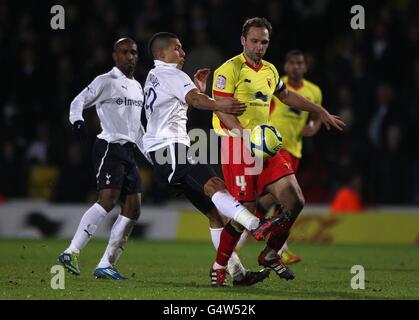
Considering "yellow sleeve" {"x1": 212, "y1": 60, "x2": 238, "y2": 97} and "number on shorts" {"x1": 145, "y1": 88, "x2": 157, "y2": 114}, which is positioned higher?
"yellow sleeve" {"x1": 212, "y1": 60, "x2": 238, "y2": 97}

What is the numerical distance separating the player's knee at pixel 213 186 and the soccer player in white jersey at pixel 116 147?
1415 mm

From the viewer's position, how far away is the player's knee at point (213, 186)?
8.54 metres

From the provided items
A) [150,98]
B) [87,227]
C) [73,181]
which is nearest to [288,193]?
[150,98]

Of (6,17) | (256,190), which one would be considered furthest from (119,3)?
(256,190)

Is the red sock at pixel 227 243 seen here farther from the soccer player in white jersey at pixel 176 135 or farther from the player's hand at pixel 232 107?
the player's hand at pixel 232 107

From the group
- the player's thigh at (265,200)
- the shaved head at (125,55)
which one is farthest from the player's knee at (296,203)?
the player's thigh at (265,200)

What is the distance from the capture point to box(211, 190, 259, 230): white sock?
26.9 ft

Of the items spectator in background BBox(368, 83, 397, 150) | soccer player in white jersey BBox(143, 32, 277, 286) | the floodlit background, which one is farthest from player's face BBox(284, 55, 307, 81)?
spectator in background BBox(368, 83, 397, 150)

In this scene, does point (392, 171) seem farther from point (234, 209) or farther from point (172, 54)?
point (234, 209)

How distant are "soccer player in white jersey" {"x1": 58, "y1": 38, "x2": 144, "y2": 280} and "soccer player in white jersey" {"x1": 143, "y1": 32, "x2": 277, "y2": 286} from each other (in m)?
0.80

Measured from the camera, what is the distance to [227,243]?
348 inches

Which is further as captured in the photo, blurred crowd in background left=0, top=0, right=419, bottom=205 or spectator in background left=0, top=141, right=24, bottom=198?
spectator in background left=0, top=141, right=24, bottom=198

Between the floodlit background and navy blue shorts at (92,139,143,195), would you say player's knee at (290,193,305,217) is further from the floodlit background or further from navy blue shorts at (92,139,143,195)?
the floodlit background

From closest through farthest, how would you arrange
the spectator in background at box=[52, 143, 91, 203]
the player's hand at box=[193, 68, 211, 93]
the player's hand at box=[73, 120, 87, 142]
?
the player's hand at box=[193, 68, 211, 93] < the player's hand at box=[73, 120, 87, 142] < the spectator in background at box=[52, 143, 91, 203]
